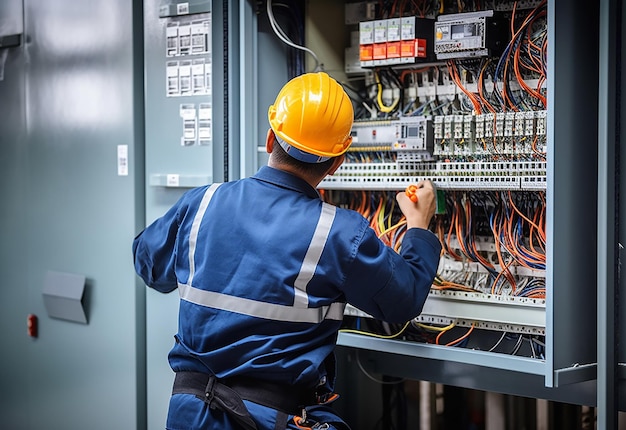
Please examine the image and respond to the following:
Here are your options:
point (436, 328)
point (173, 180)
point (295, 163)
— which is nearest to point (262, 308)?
point (295, 163)

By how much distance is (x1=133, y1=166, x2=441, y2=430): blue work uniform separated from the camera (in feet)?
5.95

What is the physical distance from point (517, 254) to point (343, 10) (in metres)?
0.99

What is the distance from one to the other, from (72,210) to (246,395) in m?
1.35

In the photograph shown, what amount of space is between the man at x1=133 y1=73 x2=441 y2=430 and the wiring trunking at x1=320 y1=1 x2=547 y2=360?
300 millimetres

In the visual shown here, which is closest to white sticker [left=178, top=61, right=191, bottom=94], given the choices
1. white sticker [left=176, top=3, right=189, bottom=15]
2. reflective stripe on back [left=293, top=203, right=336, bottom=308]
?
white sticker [left=176, top=3, right=189, bottom=15]

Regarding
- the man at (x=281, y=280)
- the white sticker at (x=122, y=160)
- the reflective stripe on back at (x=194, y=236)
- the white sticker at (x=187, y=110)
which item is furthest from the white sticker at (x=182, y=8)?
the reflective stripe on back at (x=194, y=236)

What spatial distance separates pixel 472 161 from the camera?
2197 mm

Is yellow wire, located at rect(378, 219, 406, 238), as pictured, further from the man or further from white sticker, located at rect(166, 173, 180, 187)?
white sticker, located at rect(166, 173, 180, 187)

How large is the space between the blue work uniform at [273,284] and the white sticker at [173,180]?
64cm

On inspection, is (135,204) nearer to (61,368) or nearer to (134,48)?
(134,48)

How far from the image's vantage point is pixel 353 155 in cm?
248

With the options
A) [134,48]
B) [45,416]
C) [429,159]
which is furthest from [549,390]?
[45,416]

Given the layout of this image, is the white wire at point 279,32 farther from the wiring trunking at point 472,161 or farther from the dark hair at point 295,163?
the dark hair at point 295,163

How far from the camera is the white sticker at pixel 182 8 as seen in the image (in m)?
2.55
